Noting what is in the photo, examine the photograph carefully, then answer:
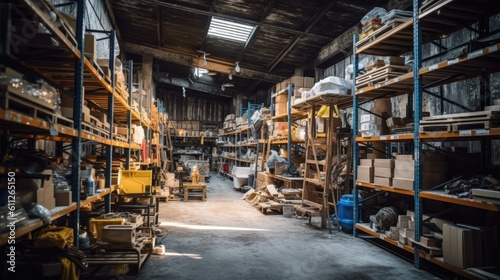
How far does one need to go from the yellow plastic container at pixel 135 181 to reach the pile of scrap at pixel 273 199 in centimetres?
345

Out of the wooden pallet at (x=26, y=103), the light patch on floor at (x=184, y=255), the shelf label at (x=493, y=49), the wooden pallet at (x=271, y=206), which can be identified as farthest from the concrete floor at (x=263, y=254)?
the shelf label at (x=493, y=49)

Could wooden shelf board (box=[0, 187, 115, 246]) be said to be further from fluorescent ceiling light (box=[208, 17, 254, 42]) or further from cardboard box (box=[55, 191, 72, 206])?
fluorescent ceiling light (box=[208, 17, 254, 42])

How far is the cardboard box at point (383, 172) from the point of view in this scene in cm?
538

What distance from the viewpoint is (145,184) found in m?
5.95

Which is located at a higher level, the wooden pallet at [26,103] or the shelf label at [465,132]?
the wooden pallet at [26,103]

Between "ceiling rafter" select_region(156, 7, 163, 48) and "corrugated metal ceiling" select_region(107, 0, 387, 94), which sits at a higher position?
"ceiling rafter" select_region(156, 7, 163, 48)

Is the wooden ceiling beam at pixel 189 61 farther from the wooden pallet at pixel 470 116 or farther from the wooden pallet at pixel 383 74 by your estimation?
the wooden pallet at pixel 470 116

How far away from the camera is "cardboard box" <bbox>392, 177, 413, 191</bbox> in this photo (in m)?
4.88

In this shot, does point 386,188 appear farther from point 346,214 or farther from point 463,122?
point 463,122

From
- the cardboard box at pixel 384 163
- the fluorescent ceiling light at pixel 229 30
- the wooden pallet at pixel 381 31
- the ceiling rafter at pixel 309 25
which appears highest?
the fluorescent ceiling light at pixel 229 30

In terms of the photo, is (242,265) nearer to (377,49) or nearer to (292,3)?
(377,49)

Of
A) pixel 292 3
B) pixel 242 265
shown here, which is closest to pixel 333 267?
pixel 242 265

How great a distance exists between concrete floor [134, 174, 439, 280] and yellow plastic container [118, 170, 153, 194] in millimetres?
989

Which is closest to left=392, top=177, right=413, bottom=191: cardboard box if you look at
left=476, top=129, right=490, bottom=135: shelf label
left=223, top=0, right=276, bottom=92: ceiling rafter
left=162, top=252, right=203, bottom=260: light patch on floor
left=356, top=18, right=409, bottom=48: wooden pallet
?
left=476, top=129, right=490, bottom=135: shelf label
